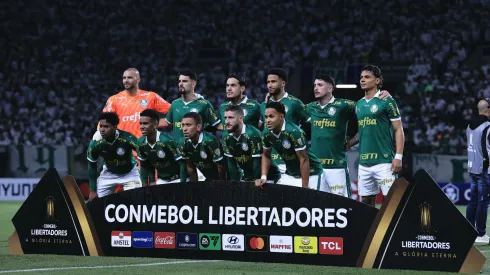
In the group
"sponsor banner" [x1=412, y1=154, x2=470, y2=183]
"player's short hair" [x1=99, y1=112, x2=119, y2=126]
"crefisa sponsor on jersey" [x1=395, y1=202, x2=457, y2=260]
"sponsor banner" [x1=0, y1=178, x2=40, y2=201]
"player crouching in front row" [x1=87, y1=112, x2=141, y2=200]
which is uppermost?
"player's short hair" [x1=99, y1=112, x2=119, y2=126]

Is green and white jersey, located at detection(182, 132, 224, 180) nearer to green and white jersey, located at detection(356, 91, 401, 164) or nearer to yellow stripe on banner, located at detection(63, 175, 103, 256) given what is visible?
yellow stripe on banner, located at detection(63, 175, 103, 256)

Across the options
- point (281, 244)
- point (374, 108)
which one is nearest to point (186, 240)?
point (281, 244)

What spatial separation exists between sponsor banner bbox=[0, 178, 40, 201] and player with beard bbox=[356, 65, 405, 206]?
46.1 ft

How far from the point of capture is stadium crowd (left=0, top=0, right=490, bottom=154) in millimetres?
27281

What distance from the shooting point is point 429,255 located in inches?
345

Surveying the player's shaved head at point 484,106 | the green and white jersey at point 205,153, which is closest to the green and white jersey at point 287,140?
the green and white jersey at point 205,153

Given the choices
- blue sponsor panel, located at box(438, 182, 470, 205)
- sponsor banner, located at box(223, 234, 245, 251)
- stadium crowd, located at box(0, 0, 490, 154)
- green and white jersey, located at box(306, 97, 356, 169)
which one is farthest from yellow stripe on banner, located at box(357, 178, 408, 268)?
stadium crowd, located at box(0, 0, 490, 154)

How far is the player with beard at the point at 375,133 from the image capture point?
1073 cm

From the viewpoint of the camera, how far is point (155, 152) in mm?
11555

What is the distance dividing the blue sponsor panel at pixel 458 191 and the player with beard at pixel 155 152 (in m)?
11.4

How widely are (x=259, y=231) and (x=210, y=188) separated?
2.23 feet

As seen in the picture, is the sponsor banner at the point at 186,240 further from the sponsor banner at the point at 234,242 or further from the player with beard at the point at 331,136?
the player with beard at the point at 331,136

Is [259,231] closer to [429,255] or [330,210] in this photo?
[330,210]

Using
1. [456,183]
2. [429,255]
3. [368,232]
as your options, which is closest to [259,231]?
[368,232]
